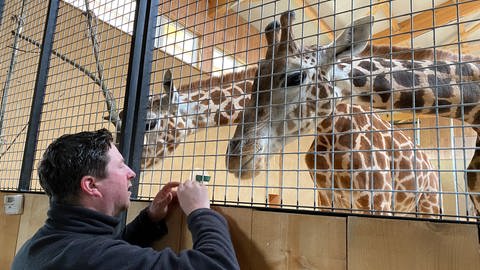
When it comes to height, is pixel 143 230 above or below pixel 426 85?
below

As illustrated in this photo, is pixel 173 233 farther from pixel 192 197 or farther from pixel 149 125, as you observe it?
pixel 149 125

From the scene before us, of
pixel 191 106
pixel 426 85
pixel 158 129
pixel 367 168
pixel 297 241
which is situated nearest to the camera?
pixel 297 241

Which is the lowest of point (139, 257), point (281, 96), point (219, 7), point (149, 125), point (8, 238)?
point (8, 238)

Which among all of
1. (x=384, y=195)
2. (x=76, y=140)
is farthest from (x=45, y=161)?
(x=384, y=195)

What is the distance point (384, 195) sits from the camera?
1.62 metres

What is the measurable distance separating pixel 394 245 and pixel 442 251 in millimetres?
72

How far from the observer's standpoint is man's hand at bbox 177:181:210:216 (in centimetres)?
79

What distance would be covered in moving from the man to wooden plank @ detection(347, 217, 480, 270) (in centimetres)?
23

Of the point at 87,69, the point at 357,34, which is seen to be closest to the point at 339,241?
the point at 357,34

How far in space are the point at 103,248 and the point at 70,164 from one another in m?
0.21

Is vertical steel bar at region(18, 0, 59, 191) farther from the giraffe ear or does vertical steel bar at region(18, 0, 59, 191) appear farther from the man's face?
the giraffe ear

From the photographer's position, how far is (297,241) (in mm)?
724

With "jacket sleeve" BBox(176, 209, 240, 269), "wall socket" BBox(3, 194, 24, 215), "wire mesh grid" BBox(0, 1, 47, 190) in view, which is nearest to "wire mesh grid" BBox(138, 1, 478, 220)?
"jacket sleeve" BBox(176, 209, 240, 269)

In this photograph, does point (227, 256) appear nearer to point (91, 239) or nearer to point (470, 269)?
point (91, 239)
